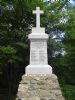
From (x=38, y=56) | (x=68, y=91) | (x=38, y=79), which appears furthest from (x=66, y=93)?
(x=38, y=79)

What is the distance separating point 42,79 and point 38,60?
774 millimetres

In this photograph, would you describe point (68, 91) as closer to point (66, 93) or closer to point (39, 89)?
point (66, 93)

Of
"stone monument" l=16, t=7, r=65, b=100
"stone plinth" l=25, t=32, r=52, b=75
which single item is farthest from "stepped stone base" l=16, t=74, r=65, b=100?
"stone plinth" l=25, t=32, r=52, b=75

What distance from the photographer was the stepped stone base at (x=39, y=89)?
1120cm

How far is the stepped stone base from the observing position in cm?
1120

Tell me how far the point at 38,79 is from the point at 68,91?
32.4ft

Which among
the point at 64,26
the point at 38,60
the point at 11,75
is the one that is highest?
the point at 64,26

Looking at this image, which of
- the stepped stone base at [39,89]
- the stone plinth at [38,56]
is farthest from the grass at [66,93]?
the stepped stone base at [39,89]

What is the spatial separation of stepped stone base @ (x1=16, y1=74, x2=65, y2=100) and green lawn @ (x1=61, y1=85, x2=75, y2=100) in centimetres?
857

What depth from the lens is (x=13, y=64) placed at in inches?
800

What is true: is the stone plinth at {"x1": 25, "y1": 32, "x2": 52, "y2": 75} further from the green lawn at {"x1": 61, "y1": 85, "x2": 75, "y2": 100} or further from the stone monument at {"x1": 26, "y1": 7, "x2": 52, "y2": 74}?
the green lawn at {"x1": 61, "y1": 85, "x2": 75, "y2": 100}

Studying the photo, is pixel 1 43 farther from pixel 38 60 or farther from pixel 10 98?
pixel 38 60

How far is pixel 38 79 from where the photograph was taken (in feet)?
37.7

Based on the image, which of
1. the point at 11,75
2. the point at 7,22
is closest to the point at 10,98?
the point at 11,75
